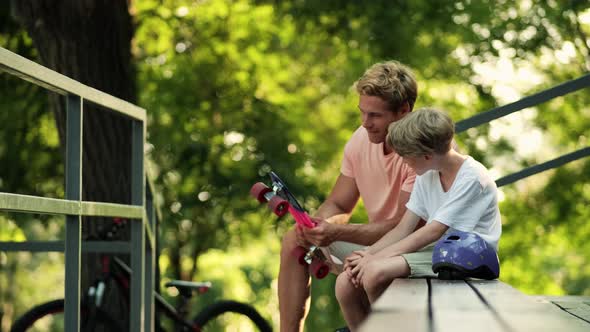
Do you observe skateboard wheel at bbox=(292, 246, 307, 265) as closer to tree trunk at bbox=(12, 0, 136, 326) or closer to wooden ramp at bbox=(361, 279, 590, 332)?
wooden ramp at bbox=(361, 279, 590, 332)

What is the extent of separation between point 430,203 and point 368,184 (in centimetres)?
66

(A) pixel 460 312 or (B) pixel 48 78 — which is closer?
(A) pixel 460 312

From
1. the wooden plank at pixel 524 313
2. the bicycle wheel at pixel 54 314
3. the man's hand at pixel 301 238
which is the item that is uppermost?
the man's hand at pixel 301 238

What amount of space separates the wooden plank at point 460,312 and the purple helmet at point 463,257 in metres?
0.30

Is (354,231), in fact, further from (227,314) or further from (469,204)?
(227,314)

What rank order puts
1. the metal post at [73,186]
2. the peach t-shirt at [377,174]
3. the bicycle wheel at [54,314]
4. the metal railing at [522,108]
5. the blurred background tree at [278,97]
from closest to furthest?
the metal post at [73,186]
the peach t-shirt at [377,174]
the metal railing at [522,108]
the bicycle wheel at [54,314]
the blurred background tree at [278,97]

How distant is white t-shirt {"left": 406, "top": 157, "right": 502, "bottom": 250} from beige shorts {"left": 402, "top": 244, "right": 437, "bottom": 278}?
0.13 metres

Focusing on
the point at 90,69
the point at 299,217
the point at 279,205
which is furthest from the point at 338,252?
the point at 90,69

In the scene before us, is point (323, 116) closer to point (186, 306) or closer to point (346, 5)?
point (346, 5)

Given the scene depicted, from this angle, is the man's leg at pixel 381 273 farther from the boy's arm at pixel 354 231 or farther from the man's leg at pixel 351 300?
the boy's arm at pixel 354 231

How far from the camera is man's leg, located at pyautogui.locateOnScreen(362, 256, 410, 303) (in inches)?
134

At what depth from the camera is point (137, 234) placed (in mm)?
4418

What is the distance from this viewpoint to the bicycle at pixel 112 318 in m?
5.03

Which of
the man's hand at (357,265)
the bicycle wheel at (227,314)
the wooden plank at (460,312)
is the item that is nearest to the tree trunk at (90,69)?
the bicycle wheel at (227,314)
